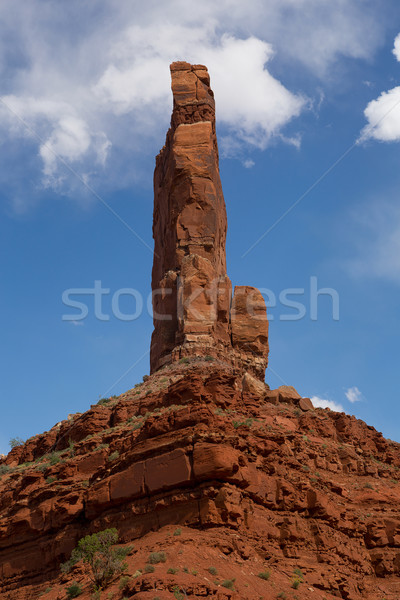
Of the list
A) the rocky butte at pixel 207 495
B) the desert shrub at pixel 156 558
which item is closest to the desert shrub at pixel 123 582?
the rocky butte at pixel 207 495

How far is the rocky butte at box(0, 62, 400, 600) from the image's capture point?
103 feet

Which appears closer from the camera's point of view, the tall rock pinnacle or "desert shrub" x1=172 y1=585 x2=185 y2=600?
"desert shrub" x1=172 y1=585 x2=185 y2=600

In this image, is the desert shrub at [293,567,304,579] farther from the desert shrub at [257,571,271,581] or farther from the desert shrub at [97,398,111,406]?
the desert shrub at [97,398,111,406]

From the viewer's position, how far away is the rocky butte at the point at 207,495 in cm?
3138

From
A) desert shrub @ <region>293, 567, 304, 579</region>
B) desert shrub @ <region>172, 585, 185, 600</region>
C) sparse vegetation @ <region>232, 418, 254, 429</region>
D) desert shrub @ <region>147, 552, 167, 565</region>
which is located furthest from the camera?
sparse vegetation @ <region>232, 418, 254, 429</region>

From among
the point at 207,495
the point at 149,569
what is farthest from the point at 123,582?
the point at 207,495

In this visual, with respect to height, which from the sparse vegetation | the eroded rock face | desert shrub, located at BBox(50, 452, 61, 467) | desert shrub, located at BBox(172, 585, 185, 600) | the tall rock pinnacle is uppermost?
the tall rock pinnacle

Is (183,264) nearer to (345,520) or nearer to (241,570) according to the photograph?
(345,520)

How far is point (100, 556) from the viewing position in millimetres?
32562

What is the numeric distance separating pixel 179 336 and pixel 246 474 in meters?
28.1

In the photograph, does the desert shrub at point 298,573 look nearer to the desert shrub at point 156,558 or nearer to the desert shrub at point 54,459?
the desert shrub at point 156,558

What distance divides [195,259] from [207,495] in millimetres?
33896

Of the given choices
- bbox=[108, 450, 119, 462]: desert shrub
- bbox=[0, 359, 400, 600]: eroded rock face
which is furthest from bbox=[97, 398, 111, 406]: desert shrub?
bbox=[108, 450, 119, 462]: desert shrub

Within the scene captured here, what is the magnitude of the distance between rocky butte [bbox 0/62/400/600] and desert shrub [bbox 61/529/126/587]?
1.37 ft
